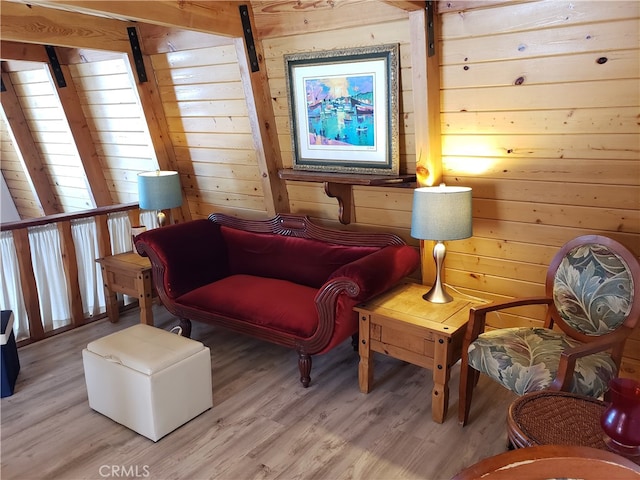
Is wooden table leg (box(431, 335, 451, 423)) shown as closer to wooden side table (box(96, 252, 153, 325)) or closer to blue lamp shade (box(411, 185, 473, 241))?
blue lamp shade (box(411, 185, 473, 241))

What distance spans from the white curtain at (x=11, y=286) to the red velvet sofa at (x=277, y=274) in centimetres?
77

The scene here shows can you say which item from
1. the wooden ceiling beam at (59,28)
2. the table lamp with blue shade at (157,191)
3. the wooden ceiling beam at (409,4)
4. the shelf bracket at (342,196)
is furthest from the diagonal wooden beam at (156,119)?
the wooden ceiling beam at (409,4)

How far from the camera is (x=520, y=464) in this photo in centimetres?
76

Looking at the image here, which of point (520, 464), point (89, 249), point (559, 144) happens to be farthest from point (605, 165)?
point (89, 249)

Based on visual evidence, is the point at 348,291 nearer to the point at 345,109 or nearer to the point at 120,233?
the point at 345,109

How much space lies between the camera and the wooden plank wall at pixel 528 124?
6.70 feet

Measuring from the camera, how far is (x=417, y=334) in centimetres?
235

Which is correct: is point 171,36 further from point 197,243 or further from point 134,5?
point 197,243

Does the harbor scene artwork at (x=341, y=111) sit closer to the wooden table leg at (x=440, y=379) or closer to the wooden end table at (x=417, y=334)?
the wooden end table at (x=417, y=334)

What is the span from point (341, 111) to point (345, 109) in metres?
0.03

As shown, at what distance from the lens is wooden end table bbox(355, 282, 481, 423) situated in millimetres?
2287

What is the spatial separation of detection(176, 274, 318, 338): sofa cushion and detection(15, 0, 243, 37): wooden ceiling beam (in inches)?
59.6

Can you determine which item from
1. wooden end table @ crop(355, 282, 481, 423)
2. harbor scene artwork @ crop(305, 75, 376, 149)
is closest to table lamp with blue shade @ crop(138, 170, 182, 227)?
harbor scene artwork @ crop(305, 75, 376, 149)

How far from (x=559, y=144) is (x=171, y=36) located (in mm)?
2500
